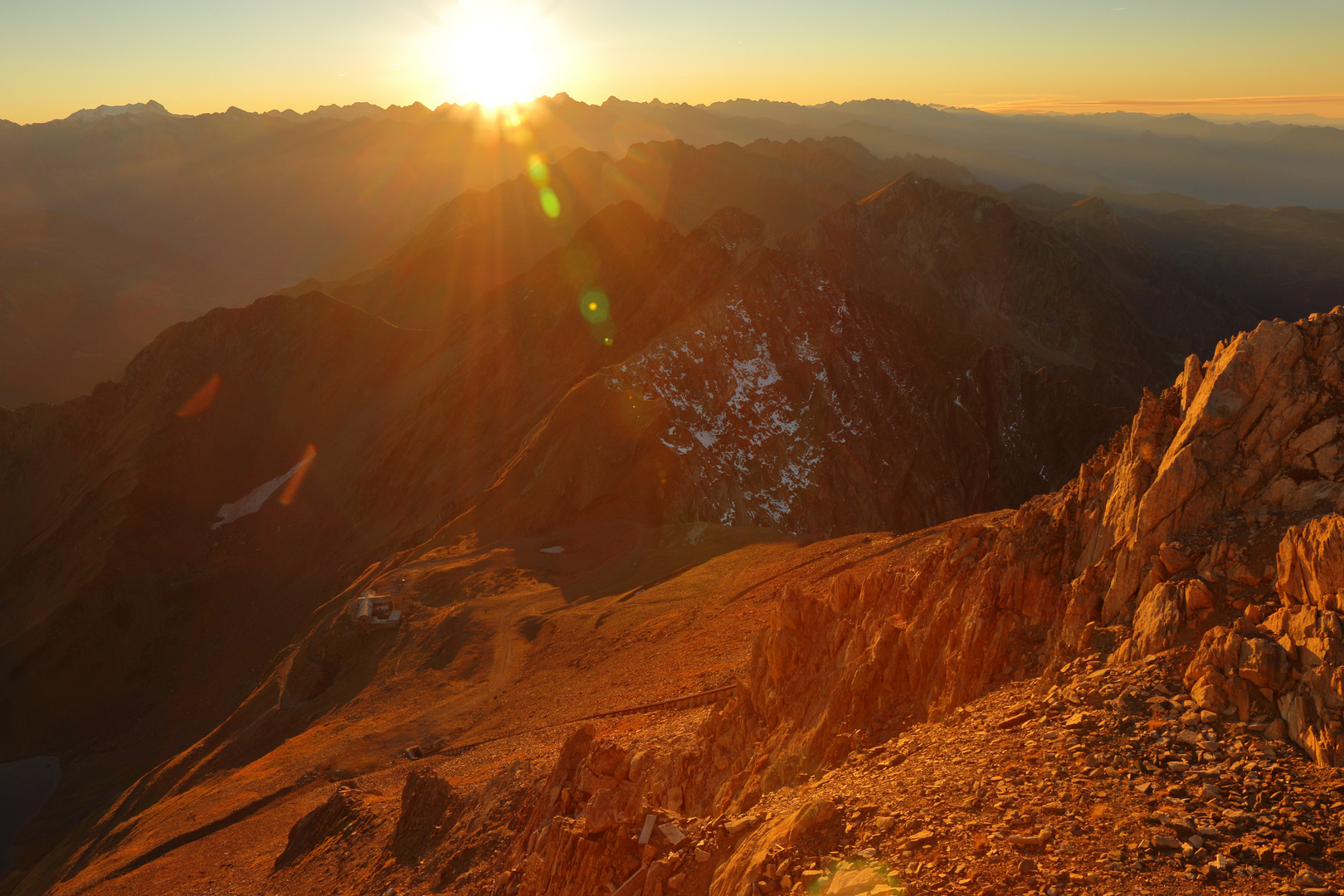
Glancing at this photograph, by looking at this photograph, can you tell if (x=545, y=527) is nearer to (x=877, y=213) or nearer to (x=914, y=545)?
(x=914, y=545)

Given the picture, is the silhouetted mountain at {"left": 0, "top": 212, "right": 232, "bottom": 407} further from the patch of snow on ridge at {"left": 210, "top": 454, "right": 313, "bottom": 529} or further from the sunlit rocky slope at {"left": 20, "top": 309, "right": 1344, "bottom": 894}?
the sunlit rocky slope at {"left": 20, "top": 309, "right": 1344, "bottom": 894}

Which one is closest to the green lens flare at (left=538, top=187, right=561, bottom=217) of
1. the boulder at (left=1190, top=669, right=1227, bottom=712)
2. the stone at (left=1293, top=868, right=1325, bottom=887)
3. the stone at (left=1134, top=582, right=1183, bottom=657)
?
the stone at (left=1134, top=582, right=1183, bottom=657)

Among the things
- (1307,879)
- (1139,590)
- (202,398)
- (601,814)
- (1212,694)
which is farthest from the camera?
(202,398)

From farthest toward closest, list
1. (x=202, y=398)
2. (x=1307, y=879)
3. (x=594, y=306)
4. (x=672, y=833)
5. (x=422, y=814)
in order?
(x=594, y=306)
(x=202, y=398)
(x=422, y=814)
(x=672, y=833)
(x=1307, y=879)

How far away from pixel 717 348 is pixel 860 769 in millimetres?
52987

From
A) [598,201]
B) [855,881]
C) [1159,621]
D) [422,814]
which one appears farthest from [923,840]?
[598,201]

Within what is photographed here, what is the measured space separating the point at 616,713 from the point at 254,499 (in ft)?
192

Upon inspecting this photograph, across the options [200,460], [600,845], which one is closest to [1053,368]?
[200,460]

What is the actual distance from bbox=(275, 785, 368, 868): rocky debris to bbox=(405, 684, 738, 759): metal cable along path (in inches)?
195

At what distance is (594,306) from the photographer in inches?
3246

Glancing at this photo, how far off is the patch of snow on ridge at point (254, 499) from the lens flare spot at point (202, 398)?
11197mm

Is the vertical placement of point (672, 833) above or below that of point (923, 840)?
below

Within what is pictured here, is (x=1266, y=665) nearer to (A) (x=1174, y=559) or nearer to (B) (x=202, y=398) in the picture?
(A) (x=1174, y=559)

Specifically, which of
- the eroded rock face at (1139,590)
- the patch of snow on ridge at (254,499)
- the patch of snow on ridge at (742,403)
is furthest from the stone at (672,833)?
the patch of snow on ridge at (254,499)
